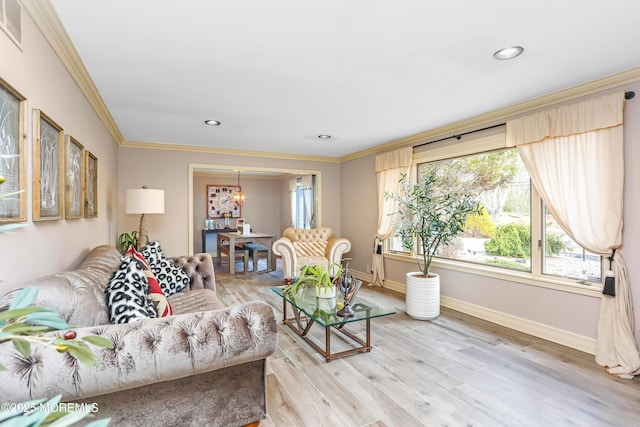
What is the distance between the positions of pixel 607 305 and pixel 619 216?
0.74m

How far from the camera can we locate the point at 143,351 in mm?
1312

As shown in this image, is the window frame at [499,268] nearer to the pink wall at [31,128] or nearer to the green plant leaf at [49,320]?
the green plant leaf at [49,320]

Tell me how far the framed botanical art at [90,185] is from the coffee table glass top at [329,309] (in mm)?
1918

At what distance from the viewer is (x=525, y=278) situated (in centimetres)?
326

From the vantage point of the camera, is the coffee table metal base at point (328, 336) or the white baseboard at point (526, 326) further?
the white baseboard at point (526, 326)

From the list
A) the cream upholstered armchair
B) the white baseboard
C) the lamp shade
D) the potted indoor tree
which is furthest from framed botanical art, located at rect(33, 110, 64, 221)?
the white baseboard

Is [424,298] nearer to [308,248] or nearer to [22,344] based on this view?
[308,248]

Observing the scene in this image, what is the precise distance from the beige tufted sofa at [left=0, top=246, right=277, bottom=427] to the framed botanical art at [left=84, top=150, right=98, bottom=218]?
1.27m

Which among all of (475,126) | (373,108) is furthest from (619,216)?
(373,108)

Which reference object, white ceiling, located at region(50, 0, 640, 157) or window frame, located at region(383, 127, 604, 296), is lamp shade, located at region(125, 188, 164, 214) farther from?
window frame, located at region(383, 127, 604, 296)

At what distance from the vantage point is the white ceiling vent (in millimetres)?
1392

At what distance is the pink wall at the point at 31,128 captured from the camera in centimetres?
149

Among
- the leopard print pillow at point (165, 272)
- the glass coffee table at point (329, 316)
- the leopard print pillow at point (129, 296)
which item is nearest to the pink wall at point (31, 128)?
the leopard print pillow at point (129, 296)

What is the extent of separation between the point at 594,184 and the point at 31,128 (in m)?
4.04
